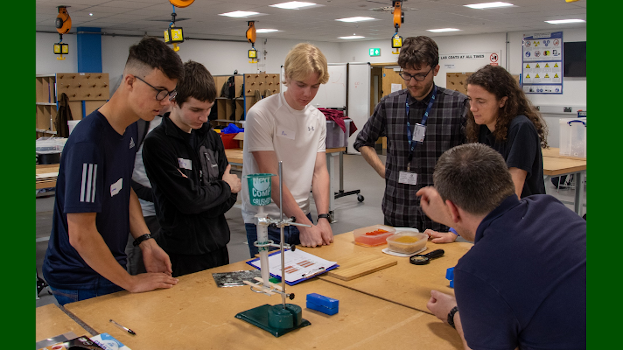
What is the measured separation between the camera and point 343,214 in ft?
21.0

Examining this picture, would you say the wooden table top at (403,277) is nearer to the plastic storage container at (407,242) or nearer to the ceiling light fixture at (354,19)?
the plastic storage container at (407,242)

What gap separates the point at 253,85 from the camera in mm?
8953

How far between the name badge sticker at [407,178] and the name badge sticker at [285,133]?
63 centimetres

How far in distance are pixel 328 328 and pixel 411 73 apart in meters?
1.50

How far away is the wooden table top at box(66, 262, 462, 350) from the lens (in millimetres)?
1320

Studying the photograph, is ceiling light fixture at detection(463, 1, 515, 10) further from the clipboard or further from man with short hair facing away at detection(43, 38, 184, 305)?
man with short hair facing away at detection(43, 38, 184, 305)

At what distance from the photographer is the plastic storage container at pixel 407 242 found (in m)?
2.10

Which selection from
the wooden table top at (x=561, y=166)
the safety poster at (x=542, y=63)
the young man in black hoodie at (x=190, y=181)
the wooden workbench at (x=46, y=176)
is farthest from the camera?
the safety poster at (x=542, y=63)

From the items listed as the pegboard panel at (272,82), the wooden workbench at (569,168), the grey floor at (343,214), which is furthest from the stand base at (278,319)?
the pegboard panel at (272,82)

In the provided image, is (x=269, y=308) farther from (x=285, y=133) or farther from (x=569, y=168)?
(x=569, y=168)

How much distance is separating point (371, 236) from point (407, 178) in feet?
1.48

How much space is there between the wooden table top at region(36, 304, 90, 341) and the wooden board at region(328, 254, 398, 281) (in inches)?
33.9

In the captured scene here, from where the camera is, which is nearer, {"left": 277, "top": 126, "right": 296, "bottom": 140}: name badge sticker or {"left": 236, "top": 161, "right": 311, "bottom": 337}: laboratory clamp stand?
{"left": 236, "top": 161, "right": 311, "bottom": 337}: laboratory clamp stand

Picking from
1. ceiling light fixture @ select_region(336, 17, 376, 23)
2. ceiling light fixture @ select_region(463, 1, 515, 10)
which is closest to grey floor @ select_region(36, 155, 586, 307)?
ceiling light fixture @ select_region(463, 1, 515, 10)
